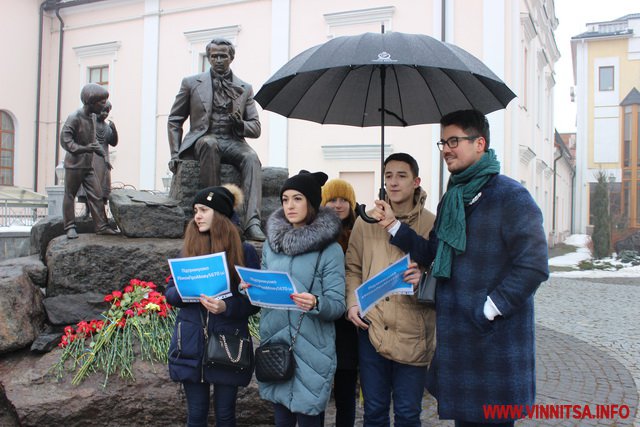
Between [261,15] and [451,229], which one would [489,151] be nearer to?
[451,229]

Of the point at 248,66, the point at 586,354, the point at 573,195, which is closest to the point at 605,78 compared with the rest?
the point at 573,195

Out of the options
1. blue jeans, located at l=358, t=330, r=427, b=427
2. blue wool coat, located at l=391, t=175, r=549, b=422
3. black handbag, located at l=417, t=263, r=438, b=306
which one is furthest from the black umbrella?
blue jeans, located at l=358, t=330, r=427, b=427

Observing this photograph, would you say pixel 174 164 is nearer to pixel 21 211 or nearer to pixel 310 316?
pixel 310 316

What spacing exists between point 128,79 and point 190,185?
15358 mm

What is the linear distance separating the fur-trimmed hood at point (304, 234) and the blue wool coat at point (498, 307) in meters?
0.72

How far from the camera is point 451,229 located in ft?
8.05

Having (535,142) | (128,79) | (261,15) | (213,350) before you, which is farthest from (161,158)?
(213,350)

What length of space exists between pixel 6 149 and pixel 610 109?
3010cm

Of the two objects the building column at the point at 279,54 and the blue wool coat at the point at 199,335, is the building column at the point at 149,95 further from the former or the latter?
the blue wool coat at the point at 199,335

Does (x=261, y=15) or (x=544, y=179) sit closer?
(x=261, y=15)

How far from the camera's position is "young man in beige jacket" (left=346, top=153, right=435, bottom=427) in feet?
9.44

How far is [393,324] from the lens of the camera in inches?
114

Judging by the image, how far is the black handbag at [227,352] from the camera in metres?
2.94

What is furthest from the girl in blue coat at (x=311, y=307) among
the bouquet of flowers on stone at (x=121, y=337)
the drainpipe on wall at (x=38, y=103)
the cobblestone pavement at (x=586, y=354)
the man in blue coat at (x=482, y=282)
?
the drainpipe on wall at (x=38, y=103)
